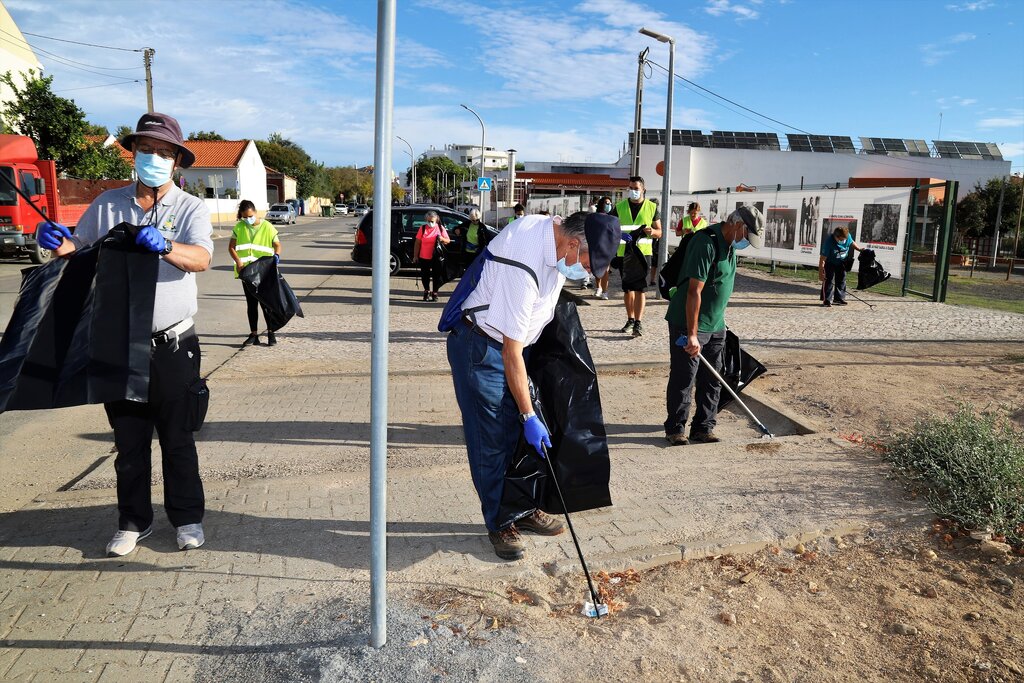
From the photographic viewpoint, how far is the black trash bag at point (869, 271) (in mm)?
14617

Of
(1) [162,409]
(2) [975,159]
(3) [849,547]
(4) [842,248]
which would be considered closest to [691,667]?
(3) [849,547]

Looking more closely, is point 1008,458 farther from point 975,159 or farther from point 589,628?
point 975,159

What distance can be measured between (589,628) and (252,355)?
6.91m

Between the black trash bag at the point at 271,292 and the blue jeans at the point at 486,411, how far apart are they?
5805mm

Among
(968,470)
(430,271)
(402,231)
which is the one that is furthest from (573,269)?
(402,231)

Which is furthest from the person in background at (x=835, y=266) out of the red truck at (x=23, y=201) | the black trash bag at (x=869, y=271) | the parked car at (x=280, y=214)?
the parked car at (x=280, y=214)

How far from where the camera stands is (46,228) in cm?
327

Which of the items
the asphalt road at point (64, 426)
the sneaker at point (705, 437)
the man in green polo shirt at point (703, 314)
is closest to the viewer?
the asphalt road at point (64, 426)

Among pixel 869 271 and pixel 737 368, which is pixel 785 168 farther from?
pixel 737 368

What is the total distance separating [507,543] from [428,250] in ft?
36.5

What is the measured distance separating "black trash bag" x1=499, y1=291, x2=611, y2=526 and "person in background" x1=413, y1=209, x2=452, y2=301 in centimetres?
1067

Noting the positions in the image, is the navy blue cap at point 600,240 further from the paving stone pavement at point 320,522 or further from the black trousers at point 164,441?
the black trousers at point 164,441

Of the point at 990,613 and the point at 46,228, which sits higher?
the point at 46,228

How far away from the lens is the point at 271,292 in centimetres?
888
